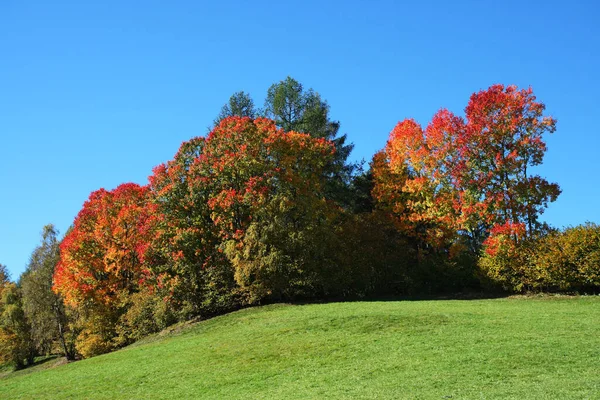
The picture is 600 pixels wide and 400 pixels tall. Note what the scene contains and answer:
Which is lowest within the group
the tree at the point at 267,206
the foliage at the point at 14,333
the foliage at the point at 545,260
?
the foliage at the point at 14,333

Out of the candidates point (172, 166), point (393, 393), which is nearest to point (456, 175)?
point (172, 166)

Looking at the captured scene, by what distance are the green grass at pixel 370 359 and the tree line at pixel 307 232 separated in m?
5.53

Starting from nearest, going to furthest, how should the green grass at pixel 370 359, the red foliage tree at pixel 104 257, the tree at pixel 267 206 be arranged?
the green grass at pixel 370 359 < the tree at pixel 267 206 < the red foliage tree at pixel 104 257

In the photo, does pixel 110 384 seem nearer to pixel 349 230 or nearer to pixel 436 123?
pixel 349 230

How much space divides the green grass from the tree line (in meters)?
5.53

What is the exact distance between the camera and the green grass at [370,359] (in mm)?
12625

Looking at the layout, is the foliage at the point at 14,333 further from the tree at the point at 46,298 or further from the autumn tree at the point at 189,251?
the autumn tree at the point at 189,251

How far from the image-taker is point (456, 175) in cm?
3466

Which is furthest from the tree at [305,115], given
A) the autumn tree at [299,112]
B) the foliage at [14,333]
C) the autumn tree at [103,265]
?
the foliage at [14,333]

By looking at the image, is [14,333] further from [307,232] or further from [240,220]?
[307,232]

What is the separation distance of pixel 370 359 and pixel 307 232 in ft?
52.1

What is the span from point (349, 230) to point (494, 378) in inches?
944

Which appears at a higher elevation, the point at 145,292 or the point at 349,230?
the point at 349,230

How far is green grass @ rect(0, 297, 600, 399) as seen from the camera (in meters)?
12.6
